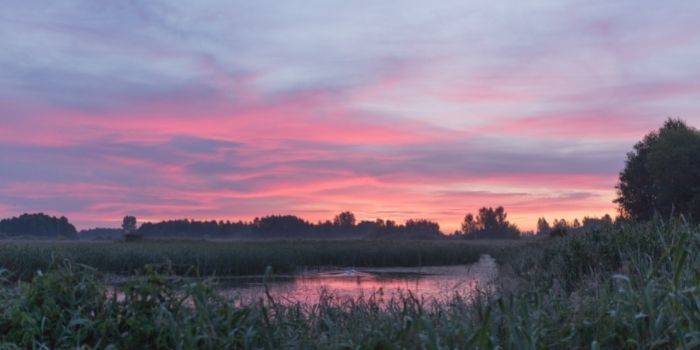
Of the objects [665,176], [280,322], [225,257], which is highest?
[665,176]

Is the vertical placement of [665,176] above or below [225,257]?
above

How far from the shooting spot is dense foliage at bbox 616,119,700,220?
1508 inches

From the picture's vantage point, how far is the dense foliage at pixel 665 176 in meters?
38.3

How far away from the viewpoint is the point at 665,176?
3891 cm

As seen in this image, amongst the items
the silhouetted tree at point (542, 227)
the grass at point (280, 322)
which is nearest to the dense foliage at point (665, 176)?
the silhouetted tree at point (542, 227)

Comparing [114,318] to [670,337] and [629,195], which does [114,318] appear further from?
[629,195]

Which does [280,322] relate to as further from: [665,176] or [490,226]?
[490,226]

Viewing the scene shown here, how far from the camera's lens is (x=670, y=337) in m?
4.98

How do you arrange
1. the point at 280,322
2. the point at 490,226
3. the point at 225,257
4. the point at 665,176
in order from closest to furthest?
1. the point at 280,322
2. the point at 225,257
3. the point at 665,176
4. the point at 490,226

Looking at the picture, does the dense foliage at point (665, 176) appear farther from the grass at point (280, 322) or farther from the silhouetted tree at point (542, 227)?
the grass at point (280, 322)

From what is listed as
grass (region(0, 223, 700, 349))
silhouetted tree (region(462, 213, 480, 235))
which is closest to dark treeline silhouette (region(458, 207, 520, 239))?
silhouetted tree (region(462, 213, 480, 235))

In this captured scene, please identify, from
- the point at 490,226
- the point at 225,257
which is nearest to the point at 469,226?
the point at 490,226

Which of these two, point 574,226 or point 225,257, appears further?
point 225,257

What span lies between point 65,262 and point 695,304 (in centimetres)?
509
